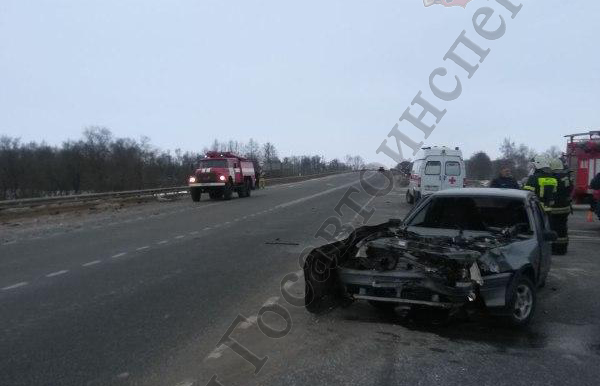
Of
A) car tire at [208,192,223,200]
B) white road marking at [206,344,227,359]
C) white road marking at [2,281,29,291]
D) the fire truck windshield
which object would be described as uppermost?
the fire truck windshield

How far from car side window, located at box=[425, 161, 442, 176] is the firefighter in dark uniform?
10.9 m

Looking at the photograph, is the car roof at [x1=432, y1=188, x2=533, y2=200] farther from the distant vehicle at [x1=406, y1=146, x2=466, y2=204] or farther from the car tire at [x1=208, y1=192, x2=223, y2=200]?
the car tire at [x1=208, y1=192, x2=223, y2=200]

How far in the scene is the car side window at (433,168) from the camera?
21.7 m

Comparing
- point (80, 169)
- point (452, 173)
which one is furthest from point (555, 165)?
point (80, 169)

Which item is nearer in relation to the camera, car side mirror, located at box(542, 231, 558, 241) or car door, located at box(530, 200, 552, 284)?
car door, located at box(530, 200, 552, 284)

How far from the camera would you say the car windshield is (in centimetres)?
724

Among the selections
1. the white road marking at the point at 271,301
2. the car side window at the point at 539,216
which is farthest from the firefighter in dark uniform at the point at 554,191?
the white road marking at the point at 271,301

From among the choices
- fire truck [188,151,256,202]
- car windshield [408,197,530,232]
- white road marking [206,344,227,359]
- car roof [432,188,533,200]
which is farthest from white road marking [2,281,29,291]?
fire truck [188,151,256,202]

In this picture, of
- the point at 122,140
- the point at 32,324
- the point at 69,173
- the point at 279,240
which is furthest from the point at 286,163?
the point at 32,324

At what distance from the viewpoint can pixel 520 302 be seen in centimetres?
587

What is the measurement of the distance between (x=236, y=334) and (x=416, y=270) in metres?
2.01

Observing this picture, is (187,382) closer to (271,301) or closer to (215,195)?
(271,301)

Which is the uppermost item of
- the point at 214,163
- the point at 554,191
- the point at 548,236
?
the point at 214,163

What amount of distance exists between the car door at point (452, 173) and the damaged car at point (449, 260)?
14.1 metres
